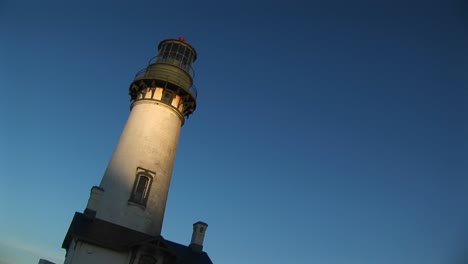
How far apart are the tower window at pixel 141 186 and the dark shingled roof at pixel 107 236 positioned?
1904 millimetres

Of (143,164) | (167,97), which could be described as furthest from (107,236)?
(167,97)

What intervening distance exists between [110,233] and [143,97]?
31.5 ft

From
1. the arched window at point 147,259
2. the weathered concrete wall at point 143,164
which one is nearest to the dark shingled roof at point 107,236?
the weathered concrete wall at point 143,164

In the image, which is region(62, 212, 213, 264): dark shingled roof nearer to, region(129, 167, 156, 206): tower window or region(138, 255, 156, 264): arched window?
region(138, 255, 156, 264): arched window

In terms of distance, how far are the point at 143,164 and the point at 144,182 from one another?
3.64 feet

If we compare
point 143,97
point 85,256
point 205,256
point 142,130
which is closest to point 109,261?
point 85,256

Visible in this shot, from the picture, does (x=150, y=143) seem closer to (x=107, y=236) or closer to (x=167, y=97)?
(x=167, y=97)

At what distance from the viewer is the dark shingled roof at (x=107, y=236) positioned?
21.6 metres

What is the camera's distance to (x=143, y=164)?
2580 cm

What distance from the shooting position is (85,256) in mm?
21156

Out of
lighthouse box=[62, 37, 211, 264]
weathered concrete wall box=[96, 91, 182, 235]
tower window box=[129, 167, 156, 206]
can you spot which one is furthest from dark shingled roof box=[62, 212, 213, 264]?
tower window box=[129, 167, 156, 206]

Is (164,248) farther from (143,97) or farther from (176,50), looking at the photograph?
(176,50)

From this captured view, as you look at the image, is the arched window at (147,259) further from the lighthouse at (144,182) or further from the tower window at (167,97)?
the tower window at (167,97)

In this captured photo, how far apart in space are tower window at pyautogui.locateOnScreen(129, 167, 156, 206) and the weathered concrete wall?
0.22 meters
